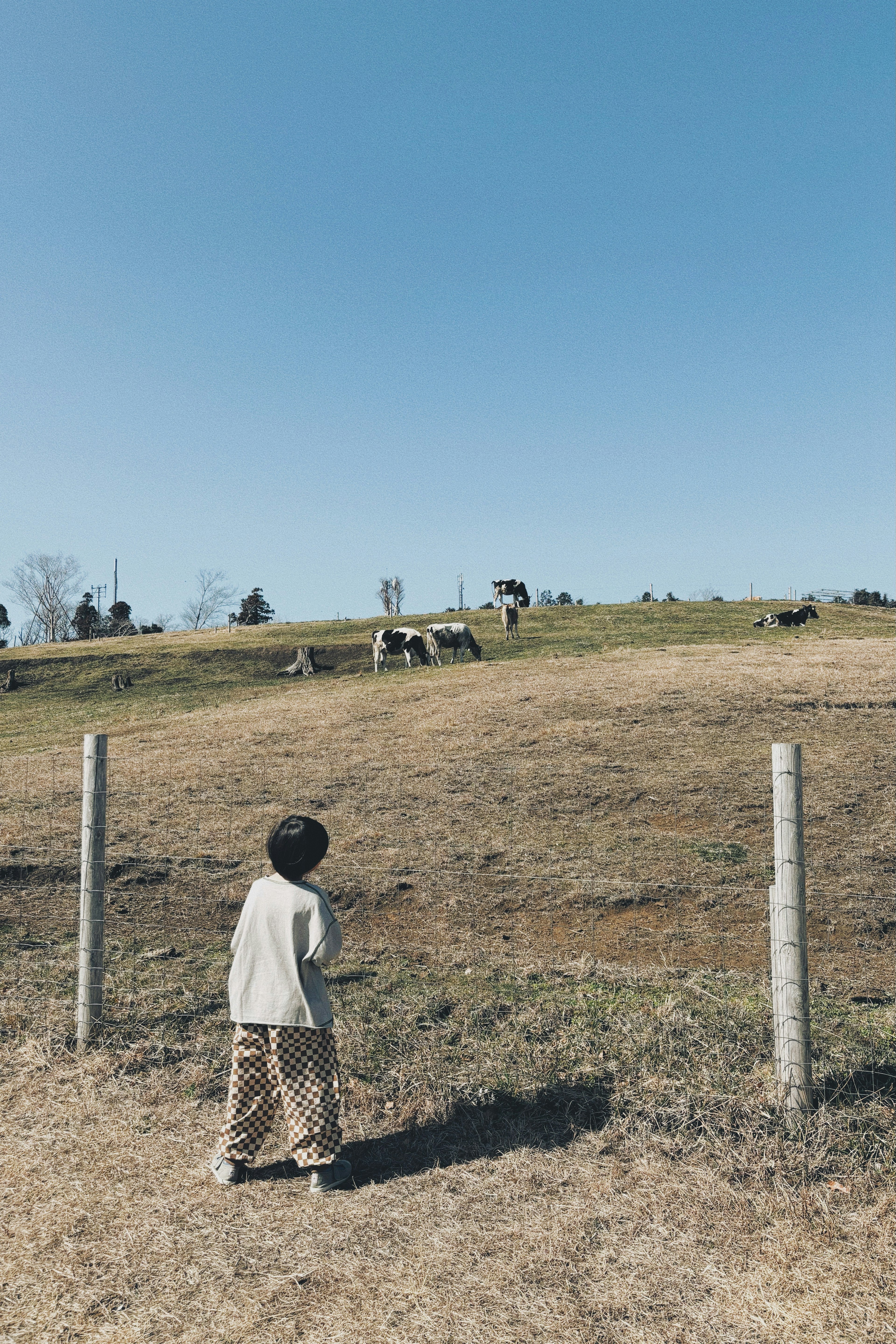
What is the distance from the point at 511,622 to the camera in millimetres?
34906

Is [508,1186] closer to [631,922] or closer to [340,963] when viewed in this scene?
[340,963]

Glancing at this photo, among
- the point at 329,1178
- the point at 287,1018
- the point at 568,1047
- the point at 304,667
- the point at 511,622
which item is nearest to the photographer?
the point at 329,1178

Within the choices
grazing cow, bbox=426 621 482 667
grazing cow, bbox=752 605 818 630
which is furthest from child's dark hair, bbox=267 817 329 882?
grazing cow, bbox=752 605 818 630

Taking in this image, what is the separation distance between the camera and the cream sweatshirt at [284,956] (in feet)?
13.4

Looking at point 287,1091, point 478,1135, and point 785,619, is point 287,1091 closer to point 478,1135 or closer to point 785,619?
point 478,1135

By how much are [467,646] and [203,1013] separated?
23984mm

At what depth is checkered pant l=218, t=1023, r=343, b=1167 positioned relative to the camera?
3.99m

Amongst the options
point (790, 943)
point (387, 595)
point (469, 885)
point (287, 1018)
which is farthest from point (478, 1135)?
point (387, 595)

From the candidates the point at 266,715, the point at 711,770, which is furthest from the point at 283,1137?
the point at 266,715

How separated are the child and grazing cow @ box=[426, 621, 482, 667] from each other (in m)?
24.2

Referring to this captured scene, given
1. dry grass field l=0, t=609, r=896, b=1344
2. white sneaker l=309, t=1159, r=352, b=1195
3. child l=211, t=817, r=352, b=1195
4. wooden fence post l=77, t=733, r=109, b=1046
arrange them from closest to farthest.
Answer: dry grass field l=0, t=609, r=896, b=1344 → white sneaker l=309, t=1159, r=352, b=1195 → child l=211, t=817, r=352, b=1195 → wooden fence post l=77, t=733, r=109, b=1046

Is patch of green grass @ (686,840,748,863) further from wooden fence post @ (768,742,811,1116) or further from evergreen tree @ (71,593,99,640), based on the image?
evergreen tree @ (71,593,99,640)

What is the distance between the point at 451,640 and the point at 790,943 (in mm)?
24923

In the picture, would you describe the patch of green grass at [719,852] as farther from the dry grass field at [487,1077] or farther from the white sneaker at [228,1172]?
the white sneaker at [228,1172]
